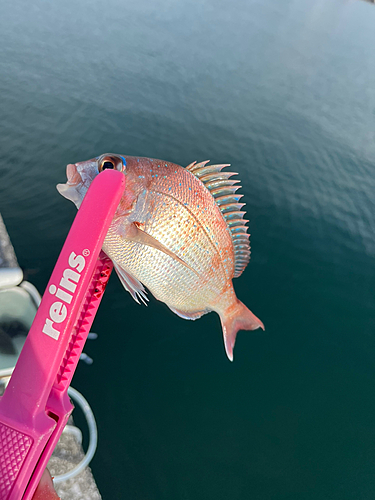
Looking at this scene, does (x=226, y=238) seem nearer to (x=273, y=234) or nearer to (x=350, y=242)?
(x=273, y=234)

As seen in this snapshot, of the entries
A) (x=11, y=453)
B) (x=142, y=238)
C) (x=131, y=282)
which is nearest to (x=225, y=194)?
(x=142, y=238)

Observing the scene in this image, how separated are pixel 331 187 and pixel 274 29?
13.4 metres

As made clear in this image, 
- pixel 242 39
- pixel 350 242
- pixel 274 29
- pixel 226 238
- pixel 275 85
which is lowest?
pixel 350 242

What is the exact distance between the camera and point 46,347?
1.26 m

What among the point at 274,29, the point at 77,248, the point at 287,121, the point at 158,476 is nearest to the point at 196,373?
the point at 158,476

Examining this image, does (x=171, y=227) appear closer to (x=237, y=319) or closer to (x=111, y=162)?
(x=111, y=162)

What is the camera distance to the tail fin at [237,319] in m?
2.03

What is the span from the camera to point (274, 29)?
15.8 metres

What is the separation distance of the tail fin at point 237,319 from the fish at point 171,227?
20cm

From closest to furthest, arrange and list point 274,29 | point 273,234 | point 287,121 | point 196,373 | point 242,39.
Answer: point 196,373 → point 273,234 → point 287,121 → point 242,39 → point 274,29

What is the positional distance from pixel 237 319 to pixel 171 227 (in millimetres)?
835

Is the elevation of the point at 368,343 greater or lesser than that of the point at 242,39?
lesser

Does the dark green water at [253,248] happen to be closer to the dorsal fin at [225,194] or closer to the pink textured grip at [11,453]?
the pink textured grip at [11,453]

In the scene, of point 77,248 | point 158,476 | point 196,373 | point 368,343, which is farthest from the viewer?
point 368,343
